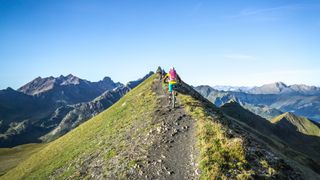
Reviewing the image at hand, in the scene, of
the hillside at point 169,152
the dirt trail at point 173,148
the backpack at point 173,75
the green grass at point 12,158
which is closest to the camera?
the hillside at point 169,152

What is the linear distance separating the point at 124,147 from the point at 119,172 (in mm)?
5869

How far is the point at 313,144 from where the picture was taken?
604 ft

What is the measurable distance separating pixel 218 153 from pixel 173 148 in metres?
5.44

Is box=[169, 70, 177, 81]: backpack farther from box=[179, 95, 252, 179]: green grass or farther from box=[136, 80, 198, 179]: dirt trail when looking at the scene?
box=[179, 95, 252, 179]: green grass

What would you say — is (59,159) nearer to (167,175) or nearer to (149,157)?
(149,157)

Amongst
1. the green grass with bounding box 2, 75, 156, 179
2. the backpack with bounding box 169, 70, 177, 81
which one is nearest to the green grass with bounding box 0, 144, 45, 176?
the green grass with bounding box 2, 75, 156, 179

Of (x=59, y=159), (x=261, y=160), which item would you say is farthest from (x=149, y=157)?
(x=59, y=159)

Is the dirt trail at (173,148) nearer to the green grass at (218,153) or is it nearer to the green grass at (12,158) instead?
the green grass at (218,153)

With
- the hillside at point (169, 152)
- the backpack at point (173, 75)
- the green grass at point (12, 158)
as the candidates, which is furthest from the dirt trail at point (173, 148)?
the green grass at point (12, 158)

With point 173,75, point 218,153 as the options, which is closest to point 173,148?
point 218,153

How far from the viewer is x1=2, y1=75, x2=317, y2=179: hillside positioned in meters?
24.1

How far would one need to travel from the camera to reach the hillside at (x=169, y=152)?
78.9 ft

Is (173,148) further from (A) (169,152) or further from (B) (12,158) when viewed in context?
(B) (12,158)

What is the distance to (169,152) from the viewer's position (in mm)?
27953
